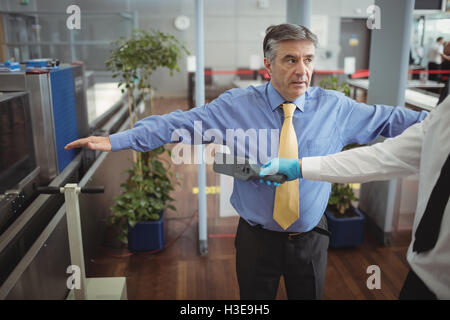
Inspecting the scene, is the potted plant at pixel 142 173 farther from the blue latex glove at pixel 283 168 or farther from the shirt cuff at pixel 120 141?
the blue latex glove at pixel 283 168

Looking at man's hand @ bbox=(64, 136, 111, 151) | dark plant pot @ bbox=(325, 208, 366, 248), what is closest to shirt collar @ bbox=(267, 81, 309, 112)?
man's hand @ bbox=(64, 136, 111, 151)

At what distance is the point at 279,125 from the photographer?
4.54 feet

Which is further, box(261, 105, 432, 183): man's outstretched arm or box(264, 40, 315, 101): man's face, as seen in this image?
box(264, 40, 315, 101): man's face

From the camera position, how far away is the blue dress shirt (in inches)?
53.9

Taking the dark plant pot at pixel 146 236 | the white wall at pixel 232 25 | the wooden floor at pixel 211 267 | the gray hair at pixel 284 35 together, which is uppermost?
the white wall at pixel 232 25

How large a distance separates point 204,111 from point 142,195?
1491 millimetres

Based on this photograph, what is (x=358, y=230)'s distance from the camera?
283 cm

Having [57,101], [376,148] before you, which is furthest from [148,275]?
[376,148]

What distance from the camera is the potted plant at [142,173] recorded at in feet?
8.38

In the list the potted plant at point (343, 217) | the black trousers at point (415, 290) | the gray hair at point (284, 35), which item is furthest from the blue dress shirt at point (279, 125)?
the potted plant at point (343, 217)

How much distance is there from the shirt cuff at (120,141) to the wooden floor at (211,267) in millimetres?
941

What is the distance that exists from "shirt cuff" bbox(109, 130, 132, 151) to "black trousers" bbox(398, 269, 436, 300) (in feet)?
2.97

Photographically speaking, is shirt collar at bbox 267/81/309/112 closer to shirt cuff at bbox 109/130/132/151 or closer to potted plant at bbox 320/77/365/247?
shirt cuff at bbox 109/130/132/151
